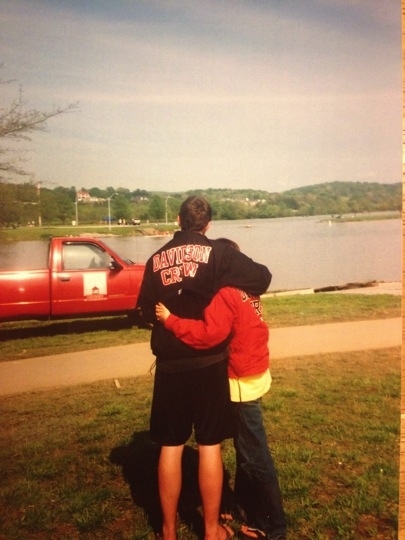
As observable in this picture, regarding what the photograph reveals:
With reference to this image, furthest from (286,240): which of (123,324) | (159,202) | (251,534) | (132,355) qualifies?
(123,324)

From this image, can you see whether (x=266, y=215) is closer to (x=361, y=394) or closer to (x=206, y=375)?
(x=206, y=375)

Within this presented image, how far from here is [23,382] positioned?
4074mm

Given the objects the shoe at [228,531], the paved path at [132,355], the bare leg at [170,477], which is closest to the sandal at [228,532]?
the shoe at [228,531]

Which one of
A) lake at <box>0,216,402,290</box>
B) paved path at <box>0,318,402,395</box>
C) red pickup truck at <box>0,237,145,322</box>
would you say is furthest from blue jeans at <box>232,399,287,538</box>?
red pickup truck at <box>0,237,145,322</box>

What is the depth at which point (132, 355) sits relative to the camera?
4.96m

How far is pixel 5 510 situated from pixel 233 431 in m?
1.19

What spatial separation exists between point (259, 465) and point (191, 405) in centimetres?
41

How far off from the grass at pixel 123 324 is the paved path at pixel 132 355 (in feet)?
1.09

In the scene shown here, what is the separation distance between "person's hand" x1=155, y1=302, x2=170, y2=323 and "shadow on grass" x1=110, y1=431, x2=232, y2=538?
1.03 m

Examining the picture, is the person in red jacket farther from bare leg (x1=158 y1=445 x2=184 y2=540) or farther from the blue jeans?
bare leg (x1=158 y1=445 x2=184 y2=540)

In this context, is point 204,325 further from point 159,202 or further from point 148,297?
point 159,202

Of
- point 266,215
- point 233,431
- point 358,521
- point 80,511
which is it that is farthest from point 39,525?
point 266,215

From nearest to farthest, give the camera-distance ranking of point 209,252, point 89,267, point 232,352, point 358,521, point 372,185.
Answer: point 209,252 < point 232,352 < point 358,521 < point 372,185 < point 89,267

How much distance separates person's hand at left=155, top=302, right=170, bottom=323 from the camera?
73.7 inches
